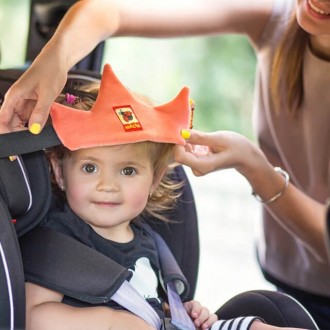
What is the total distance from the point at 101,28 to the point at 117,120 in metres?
0.31

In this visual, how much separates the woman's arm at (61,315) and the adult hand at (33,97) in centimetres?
25

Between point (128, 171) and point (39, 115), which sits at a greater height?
point (39, 115)

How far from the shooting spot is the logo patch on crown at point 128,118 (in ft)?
4.45

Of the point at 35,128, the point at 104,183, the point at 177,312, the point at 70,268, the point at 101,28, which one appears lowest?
the point at 177,312

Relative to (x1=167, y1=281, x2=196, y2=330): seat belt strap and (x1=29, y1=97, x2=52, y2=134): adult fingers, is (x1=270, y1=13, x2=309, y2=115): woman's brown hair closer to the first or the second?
(x1=167, y1=281, x2=196, y2=330): seat belt strap

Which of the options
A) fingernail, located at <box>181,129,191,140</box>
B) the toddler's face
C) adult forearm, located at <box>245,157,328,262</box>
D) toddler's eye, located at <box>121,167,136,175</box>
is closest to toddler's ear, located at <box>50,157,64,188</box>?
the toddler's face

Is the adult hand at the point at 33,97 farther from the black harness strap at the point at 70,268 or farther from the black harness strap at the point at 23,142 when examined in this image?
the black harness strap at the point at 70,268

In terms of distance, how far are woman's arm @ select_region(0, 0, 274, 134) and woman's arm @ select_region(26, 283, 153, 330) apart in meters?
0.26

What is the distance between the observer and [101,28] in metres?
1.60

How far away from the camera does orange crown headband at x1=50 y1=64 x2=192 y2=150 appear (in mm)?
1328

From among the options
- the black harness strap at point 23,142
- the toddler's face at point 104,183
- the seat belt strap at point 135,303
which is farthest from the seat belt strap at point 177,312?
the black harness strap at point 23,142

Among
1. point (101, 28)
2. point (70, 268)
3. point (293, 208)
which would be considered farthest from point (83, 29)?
point (293, 208)

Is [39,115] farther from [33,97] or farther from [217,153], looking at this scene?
[217,153]

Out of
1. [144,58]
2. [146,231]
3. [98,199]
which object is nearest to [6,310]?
[98,199]
